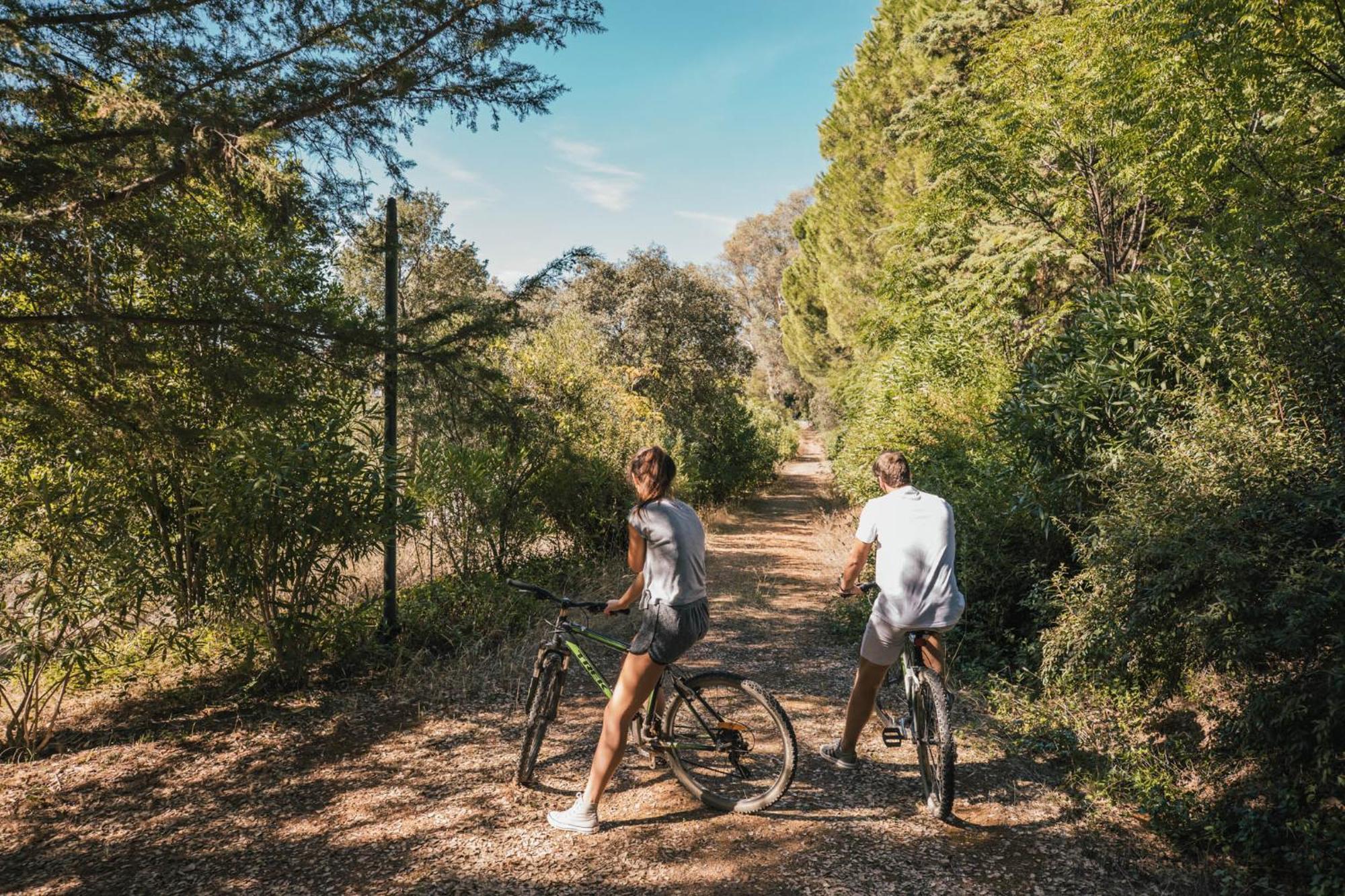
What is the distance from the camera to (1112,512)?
188 inches

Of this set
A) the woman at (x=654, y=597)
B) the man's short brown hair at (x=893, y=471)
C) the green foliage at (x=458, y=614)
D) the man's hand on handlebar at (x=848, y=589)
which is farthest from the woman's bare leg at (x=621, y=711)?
the green foliage at (x=458, y=614)

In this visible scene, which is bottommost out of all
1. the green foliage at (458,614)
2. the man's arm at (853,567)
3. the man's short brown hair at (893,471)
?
the green foliage at (458,614)

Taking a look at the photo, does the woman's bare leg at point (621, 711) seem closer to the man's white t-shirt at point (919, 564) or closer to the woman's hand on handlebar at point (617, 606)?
the woman's hand on handlebar at point (617, 606)

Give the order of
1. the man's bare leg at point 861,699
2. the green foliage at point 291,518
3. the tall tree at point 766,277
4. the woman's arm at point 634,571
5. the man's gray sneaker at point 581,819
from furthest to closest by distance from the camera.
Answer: the tall tree at point 766,277
the green foliage at point 291,518
the man's bare leg at point 861,699
the man's gray sneaker at point 581,819
the woman's arm at point 634,571

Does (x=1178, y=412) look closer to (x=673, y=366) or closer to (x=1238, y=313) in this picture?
(x=1238, y=313)

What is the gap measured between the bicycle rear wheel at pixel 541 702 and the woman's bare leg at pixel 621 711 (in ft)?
1.76

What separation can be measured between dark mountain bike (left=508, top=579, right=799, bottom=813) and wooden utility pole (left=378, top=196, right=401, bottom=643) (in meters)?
2.10

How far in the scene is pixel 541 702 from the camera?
A: 13.4 ft

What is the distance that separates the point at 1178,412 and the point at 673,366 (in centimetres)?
1460

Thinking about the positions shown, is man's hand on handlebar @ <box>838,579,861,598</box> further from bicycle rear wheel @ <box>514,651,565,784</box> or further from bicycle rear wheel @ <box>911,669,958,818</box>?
bicycle rear wheel @ <box>514,651,565,784</box>

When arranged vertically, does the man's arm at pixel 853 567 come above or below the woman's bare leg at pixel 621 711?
above

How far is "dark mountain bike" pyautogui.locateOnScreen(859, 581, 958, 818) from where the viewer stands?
3.58 metres

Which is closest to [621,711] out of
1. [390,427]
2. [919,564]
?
[919,564]

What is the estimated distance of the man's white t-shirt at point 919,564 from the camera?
12.0 feet
